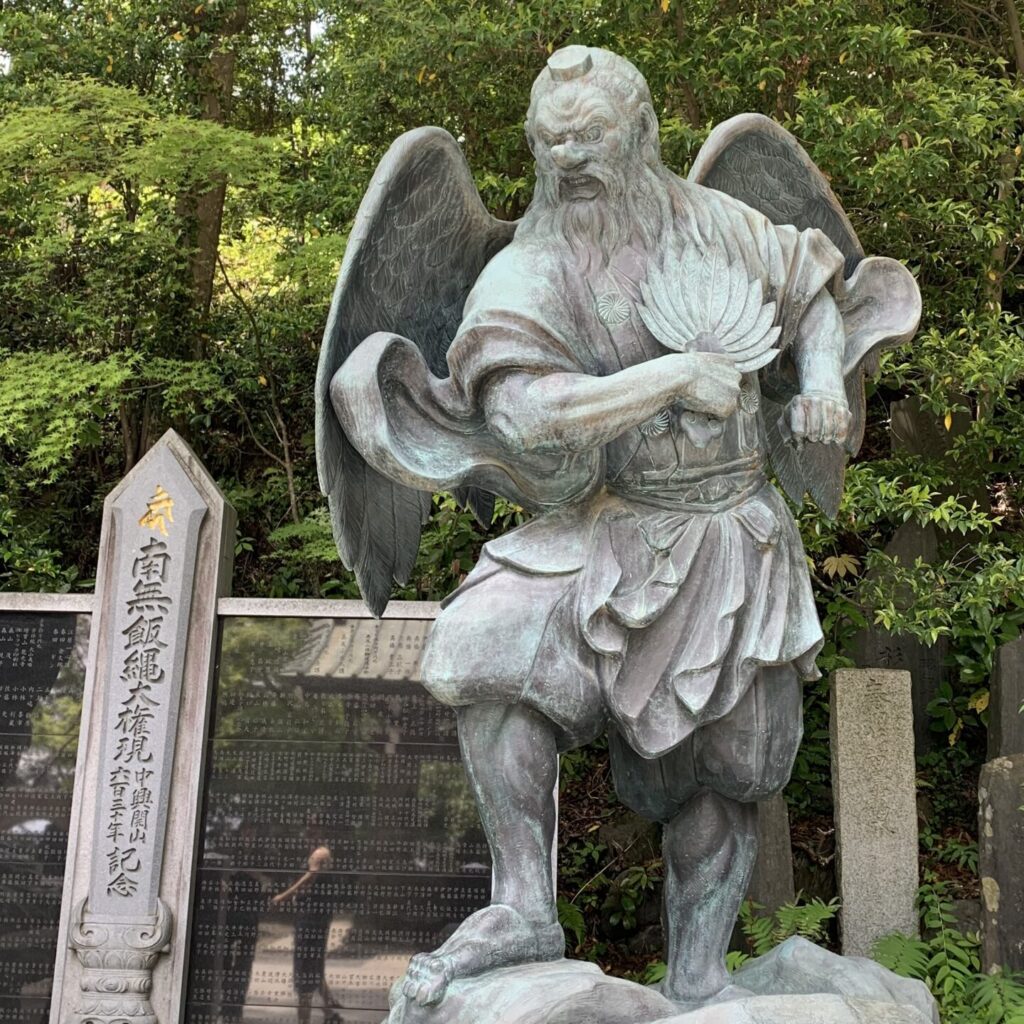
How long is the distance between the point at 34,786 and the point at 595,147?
420 cm

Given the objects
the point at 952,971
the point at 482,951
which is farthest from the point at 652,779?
the point at 952,971

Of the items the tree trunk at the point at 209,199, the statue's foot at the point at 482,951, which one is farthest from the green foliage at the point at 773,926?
the tree trunk at the point at 209,199

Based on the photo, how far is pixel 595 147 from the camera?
2.52 m

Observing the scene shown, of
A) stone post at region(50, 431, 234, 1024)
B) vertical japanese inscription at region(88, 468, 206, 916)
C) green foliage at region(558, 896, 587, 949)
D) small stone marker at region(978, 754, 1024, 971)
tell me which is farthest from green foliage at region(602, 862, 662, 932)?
vertical japanese inscription at region(88, 468, 206, 916)

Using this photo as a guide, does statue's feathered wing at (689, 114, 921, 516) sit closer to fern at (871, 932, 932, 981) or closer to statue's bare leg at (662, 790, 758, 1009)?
statue's bare leg at (662, 790, 758, 1009)

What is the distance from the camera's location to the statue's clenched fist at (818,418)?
8.14ft

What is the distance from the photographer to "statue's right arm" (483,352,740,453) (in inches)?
91.7

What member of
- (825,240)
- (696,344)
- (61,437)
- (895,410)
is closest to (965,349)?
(895,410)

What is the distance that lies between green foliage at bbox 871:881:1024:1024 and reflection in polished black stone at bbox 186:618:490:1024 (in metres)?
1.60

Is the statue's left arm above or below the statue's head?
below

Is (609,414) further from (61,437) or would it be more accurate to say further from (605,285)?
(61,437)

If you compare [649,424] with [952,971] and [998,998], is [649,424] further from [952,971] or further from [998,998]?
[952,971]

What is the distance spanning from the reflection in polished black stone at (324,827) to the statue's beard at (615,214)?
3.29 meters

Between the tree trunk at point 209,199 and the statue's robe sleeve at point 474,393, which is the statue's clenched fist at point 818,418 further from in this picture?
the tree trunk at point 209,199
